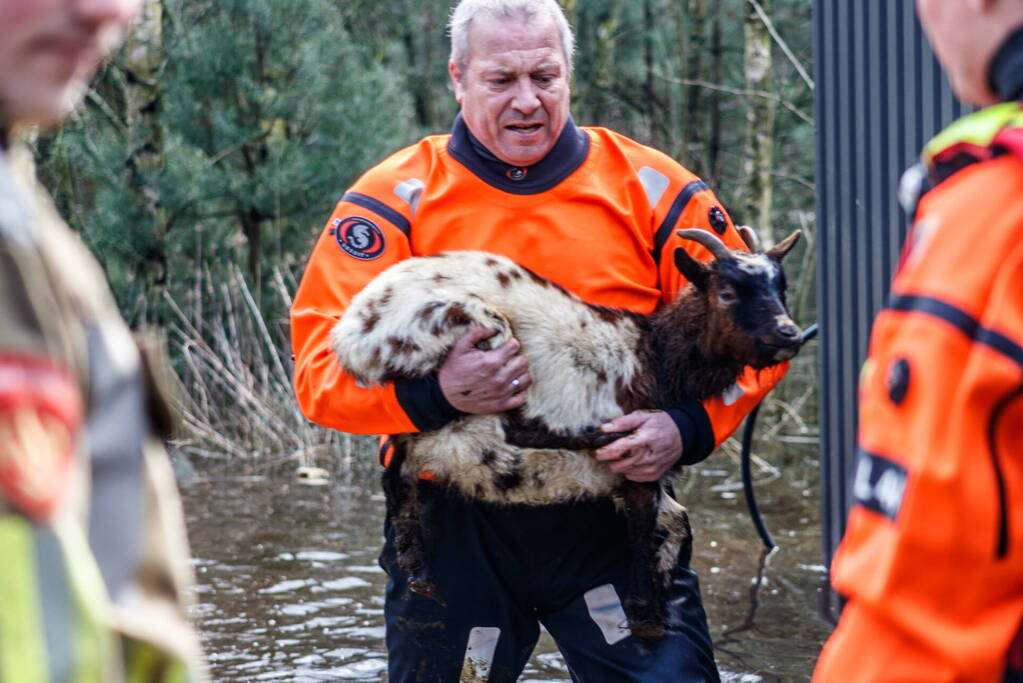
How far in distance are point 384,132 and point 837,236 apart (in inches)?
320

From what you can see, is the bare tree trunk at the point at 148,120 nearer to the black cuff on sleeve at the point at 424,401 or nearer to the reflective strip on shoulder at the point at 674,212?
the reflective strip on shoulder at the point at 674,212

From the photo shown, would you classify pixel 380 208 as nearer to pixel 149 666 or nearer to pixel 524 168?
pixel 524 168

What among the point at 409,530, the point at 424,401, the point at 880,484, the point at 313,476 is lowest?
the point at 313,476

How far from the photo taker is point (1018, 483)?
1.68m

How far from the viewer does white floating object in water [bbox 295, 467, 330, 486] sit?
31.9 feet

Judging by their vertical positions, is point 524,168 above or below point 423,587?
above

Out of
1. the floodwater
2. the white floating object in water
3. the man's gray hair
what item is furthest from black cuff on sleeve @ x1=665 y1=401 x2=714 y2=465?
the white floating object in water

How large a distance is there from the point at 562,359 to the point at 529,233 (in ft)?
1.32

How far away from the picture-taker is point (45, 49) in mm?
1536

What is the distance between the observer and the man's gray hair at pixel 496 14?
3.85 meters

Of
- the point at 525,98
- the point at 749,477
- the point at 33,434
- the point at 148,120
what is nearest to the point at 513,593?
the point at 525,98

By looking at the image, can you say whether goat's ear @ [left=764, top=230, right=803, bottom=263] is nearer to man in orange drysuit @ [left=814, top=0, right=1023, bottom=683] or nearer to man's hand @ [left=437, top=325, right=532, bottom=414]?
man's hand @ [left=437, top=325, right=532, bottom=414]

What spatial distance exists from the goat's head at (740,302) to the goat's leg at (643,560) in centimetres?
44

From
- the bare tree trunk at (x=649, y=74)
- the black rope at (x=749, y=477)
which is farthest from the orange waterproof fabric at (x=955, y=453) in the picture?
the bare tree trunk at (x=649, y=74)
